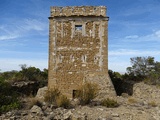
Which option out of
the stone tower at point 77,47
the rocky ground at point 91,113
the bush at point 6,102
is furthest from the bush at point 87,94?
the bush at point 6,102

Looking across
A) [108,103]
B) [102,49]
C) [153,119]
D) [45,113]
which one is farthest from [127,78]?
[45,113]

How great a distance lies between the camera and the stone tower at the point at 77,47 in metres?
13.3

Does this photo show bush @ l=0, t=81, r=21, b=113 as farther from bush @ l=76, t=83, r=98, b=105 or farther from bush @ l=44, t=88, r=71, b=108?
bush @ l=76, t=83, r=98, b=105

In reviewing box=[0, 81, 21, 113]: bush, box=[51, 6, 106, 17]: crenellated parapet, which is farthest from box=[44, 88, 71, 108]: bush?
box=[51, 6, 106, 17]: crenellated parapet

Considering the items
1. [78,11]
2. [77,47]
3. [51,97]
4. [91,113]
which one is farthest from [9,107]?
[78,11]

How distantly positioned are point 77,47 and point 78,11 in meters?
2.36

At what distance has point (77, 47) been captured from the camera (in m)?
13.4

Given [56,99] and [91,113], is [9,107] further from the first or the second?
[91,113]

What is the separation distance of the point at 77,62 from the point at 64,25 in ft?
8.42

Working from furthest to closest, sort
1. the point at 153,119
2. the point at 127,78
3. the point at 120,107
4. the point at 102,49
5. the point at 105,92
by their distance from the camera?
the point at 127,78 → the point at 102,49 → the point at 105,92 → the point at 120,107 → the point at 153,119

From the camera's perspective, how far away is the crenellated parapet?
13.4m

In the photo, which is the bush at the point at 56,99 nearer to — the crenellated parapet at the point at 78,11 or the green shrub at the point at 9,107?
the green shrub at the point at 9,107

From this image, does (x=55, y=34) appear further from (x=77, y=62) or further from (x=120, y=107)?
(x=120, y=107)

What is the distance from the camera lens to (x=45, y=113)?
27.7ft
